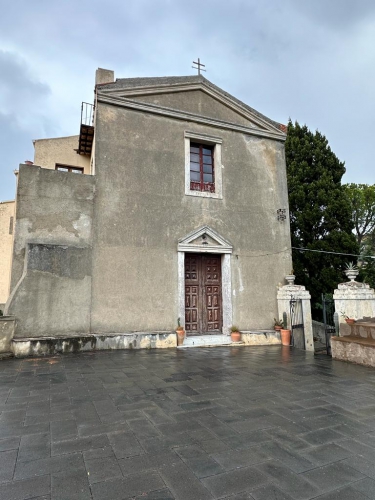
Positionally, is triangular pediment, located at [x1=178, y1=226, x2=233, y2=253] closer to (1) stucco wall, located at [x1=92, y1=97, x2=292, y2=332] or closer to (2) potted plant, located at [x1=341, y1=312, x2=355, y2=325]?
(1) stucco wall, located at [x1=92, y1=97, x2=292, y2=332]

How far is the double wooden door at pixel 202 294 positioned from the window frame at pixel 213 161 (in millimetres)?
1915

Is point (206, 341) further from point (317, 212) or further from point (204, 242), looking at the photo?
point (317, 212)

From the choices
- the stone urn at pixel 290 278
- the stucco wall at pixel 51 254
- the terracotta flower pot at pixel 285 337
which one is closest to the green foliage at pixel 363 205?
the stone urn at pixel 290 278

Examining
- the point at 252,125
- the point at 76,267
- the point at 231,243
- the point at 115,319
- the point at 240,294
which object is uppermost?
the point at 252,125

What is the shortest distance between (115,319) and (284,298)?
5124 mm

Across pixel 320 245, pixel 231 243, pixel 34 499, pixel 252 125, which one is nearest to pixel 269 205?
pixel 231 243

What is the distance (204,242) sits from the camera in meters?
9.01

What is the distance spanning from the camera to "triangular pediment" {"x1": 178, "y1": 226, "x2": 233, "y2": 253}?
8727 millimetres

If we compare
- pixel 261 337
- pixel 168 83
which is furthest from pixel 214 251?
pixel 168 83

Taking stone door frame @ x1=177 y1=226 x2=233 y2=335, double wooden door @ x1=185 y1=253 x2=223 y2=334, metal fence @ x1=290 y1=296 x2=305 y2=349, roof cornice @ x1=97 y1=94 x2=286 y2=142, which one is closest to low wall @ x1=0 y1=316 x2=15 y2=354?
stone door frame @ x1=177 y1=226 x2=233 y2=335

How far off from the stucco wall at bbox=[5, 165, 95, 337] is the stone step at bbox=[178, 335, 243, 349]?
8.79ft

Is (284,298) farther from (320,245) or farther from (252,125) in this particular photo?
(252,125)

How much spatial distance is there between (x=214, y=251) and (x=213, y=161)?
3.07 metres

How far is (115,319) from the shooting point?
763cm
